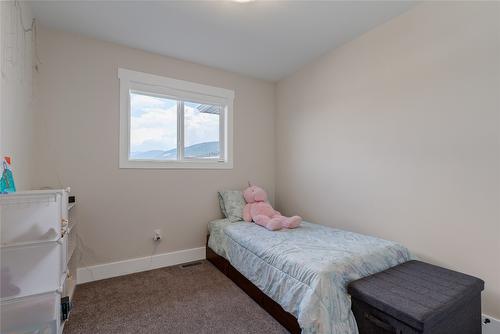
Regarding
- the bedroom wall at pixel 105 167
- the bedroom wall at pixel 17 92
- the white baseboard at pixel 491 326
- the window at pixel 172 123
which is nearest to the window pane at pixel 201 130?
the window at pixel 172 123

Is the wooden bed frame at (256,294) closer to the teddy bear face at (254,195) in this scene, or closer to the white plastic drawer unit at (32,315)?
the teddy bear face at (254,195)

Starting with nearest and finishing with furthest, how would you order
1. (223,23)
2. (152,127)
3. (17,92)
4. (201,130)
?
(17,92)
(223,23)
(152,127)
(201,130)

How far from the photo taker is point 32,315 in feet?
4.15

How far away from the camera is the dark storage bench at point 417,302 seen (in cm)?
119

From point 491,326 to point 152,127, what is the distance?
3427 mm

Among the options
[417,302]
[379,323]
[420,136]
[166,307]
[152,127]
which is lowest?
[166,307]

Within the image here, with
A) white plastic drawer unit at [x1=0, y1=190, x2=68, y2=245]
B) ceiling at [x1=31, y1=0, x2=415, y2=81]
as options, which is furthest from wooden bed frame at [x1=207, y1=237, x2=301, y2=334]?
ceiling at [x1=31, y1=0, x2=415, y2=81]

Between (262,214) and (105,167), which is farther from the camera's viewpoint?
(262,214)

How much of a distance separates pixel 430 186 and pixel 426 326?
1.17 metres

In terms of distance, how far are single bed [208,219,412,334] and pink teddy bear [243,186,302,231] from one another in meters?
0.10

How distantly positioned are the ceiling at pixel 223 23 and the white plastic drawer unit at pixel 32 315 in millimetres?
2180

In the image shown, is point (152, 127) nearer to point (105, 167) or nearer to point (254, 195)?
point (105, 167)

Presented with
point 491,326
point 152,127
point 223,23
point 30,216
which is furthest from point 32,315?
point 491,326

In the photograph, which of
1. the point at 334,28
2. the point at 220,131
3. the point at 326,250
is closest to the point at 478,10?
the point at 334,28
